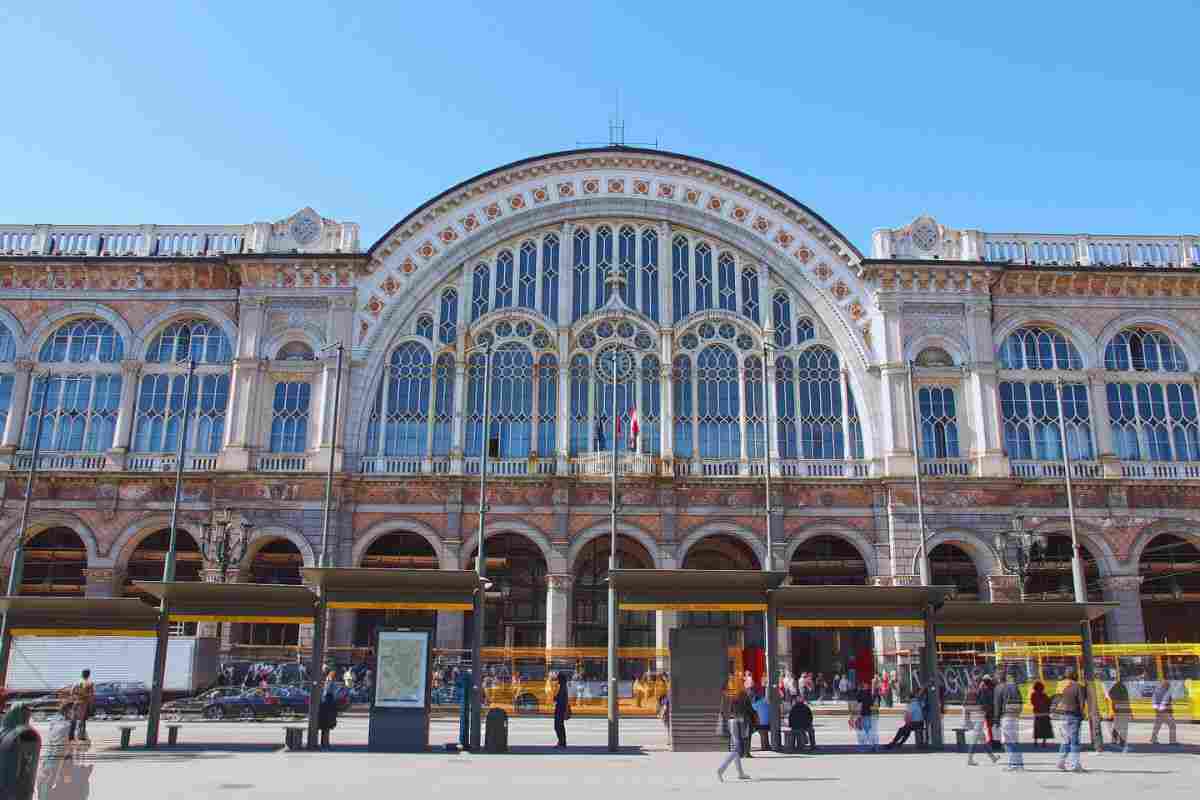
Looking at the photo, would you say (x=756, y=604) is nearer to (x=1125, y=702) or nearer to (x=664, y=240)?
(x=1125, y=702)

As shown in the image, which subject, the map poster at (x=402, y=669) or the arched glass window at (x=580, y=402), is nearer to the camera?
the map poster at (x=402, y=669)

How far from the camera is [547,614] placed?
43.7 meters

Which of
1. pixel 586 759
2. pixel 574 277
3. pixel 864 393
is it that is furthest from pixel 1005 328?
pixel 586 759

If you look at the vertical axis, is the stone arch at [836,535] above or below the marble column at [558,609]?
above

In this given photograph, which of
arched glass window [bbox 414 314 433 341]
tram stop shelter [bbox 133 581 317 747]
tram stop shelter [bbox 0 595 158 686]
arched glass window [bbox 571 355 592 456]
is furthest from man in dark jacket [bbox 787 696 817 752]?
arched glass window [bbox 414 314 433 341]

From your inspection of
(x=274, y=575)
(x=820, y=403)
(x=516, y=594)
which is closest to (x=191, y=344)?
(x=274, y=575)

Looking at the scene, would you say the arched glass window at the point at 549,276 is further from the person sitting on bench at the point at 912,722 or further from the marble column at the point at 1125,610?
the marble column at the point at 1125,610

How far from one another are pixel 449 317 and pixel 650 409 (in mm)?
10068

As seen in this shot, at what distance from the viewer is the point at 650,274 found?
4847 centimetres

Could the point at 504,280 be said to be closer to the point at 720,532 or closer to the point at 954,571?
the point at 720,532

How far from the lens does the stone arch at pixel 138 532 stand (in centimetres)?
4316

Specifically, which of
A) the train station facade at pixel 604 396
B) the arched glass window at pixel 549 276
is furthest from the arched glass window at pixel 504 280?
the arched glass window at pixel 549 276

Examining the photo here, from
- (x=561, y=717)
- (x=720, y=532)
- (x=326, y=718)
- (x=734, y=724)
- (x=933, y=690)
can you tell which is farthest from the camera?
(x=720, y=532)

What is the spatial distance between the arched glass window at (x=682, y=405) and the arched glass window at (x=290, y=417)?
629 inches
